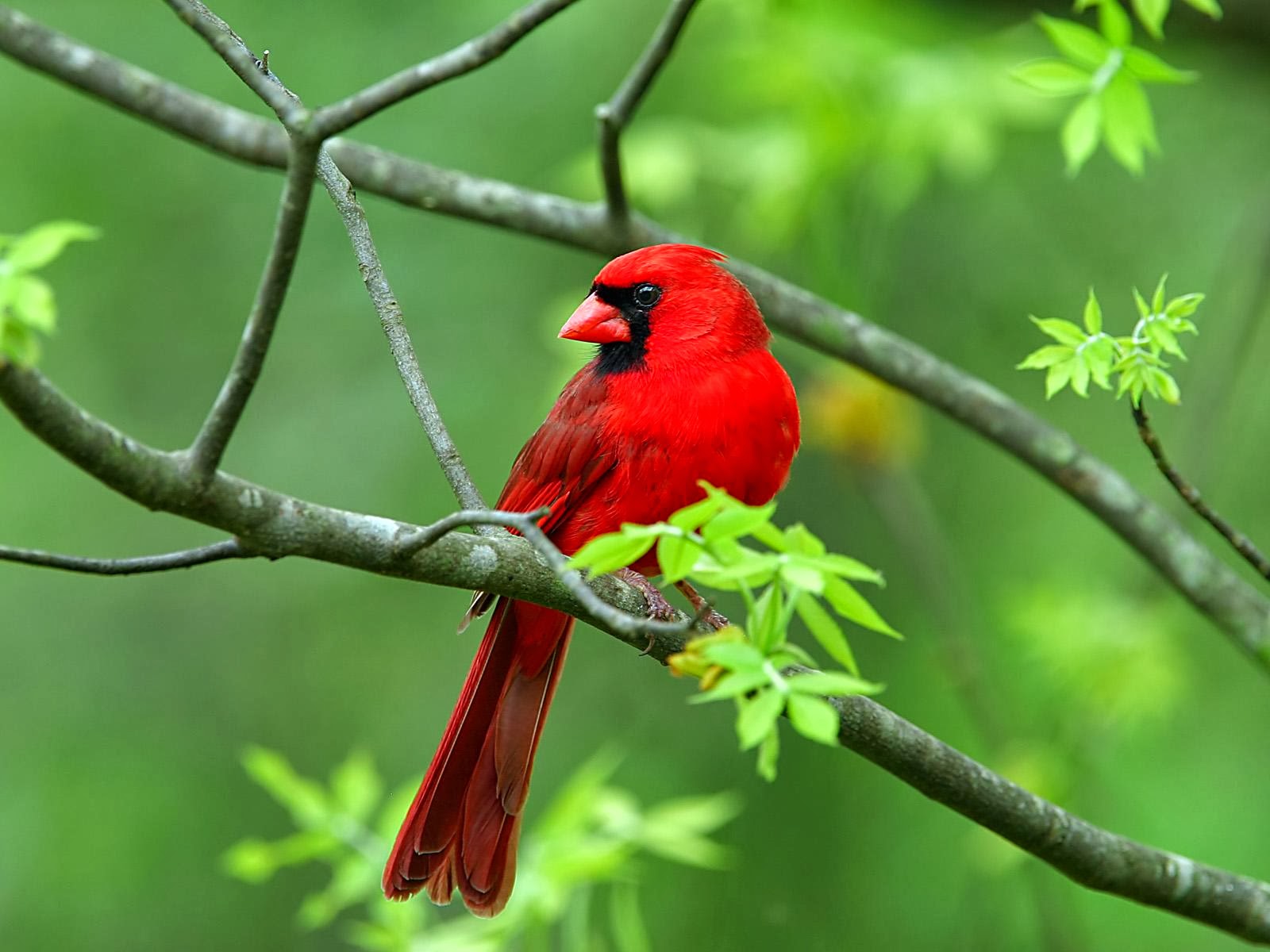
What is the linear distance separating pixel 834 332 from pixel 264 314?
1766 millimetres

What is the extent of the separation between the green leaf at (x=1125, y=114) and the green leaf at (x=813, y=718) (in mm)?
1521

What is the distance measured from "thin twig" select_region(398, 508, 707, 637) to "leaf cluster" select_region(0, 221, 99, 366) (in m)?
0.47

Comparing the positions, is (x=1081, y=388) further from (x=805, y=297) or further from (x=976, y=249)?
(x=976, y=249)

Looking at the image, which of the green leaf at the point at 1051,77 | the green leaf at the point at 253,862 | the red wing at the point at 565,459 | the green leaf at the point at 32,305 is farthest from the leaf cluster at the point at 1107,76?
the green leaf at the point at 253,862

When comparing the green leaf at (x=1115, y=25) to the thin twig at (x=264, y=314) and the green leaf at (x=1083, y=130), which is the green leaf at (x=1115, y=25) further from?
the thin twig at (x=264, y=314)

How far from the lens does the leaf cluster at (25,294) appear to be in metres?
1.47

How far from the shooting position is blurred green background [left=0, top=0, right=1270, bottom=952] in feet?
16.3

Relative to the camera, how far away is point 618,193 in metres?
3.00

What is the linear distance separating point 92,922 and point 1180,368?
4662 millimetres

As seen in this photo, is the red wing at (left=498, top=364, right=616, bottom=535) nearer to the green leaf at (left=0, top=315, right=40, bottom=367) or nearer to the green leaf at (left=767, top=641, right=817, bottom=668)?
the green leaf at (left=767, top=641, right=817, bottom=668)

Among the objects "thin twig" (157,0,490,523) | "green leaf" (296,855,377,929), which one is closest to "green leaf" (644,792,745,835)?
"green leaf" (296,855,377,929)

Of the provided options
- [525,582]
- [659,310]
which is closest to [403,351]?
[525,582]

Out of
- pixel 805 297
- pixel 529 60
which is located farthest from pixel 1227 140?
pixel 805 297

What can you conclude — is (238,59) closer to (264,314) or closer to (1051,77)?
(264,314)
